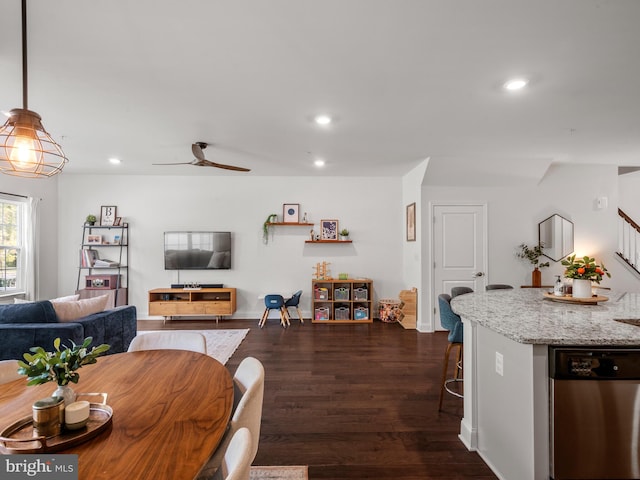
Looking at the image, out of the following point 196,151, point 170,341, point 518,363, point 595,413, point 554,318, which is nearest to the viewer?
point 595,413

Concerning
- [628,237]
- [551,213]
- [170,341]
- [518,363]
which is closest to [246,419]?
[170,341]

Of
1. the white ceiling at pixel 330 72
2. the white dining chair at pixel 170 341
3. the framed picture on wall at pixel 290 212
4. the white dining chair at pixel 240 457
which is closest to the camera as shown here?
the white dining chair at pixel 240 457

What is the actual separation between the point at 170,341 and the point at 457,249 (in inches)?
172

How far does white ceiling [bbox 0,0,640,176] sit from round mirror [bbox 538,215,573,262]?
1357 millimetres

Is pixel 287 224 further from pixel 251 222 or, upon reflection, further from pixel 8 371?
pixel 8 371

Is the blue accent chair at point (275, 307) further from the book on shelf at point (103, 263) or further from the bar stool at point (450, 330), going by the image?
the bar stool at point (450, 330)

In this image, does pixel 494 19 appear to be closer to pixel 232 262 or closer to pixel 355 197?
pixel 355 197

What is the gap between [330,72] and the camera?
239 centimetres

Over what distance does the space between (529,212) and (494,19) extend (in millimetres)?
4266

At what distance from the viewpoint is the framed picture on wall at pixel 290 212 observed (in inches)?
236

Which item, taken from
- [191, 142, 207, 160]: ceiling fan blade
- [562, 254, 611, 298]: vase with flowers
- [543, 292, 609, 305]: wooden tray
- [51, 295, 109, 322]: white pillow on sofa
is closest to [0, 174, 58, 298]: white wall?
[51, 295, 109, 322]: white pillow on sofa

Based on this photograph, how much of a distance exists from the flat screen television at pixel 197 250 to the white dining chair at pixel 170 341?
3.75m

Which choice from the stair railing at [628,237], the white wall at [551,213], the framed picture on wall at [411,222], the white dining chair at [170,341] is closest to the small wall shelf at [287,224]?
the framed picture on wall at [411,222]

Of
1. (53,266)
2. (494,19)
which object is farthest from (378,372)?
(53,266)
